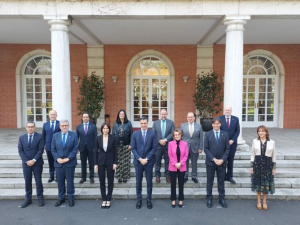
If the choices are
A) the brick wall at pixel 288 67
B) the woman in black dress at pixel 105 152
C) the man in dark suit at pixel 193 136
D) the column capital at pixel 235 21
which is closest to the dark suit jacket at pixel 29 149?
the woman in black dress at pixel 105 152

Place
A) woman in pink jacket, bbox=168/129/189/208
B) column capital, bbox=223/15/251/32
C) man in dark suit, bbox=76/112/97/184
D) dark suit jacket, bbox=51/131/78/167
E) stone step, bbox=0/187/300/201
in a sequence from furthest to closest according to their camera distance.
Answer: column capital, bbox=223/15/251/32 < man in dark suit, bbox=76/112/97/184 < stone step, bbox=0/187/300/201 < dark suit jacket, bbox=51/131/78/167 < woman in pink jacket, bbox=168/129/189/208

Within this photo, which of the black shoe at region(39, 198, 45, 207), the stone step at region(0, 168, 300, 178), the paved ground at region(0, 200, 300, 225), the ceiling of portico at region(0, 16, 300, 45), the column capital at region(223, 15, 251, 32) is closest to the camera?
the paved ground at region(0, 200, 300, 225)

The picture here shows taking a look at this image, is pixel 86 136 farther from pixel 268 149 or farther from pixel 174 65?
pixel 174 65

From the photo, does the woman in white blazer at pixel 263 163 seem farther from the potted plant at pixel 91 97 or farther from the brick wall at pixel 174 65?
the potted plant at pixel 91 97

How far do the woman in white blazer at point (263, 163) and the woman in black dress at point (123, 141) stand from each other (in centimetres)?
258

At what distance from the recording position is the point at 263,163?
14.3ft

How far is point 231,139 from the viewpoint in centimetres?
523

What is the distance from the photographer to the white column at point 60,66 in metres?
6.46

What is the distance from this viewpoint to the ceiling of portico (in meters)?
7.26

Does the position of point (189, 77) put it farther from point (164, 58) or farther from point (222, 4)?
point (222, 4)

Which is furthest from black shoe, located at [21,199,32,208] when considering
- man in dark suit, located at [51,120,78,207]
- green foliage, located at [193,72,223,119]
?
green foliage, located at [193,72,223,119]

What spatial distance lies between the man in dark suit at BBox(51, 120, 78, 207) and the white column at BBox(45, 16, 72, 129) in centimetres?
217

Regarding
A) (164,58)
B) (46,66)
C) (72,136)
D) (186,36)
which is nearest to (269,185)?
(72,136)

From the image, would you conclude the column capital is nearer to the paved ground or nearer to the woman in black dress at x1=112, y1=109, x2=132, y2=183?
the woman in black dress at x1=112, y1=109, x2=132, y2=183
